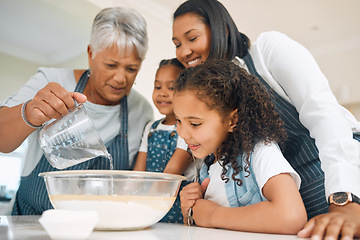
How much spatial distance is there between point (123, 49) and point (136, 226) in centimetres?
90

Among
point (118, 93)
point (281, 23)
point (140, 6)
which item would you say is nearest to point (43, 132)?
point (118, 93)

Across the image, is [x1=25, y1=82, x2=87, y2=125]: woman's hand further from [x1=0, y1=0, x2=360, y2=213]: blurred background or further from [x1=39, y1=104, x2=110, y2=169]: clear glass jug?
[x1=0, y1=0, x2=360, y2=213]: blurred background

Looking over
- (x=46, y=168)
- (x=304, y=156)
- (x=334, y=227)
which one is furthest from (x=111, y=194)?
(x=46, y=168)

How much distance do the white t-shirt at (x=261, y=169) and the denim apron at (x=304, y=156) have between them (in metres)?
0.10

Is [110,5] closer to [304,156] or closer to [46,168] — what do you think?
[46,168]

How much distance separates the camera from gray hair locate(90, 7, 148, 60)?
138cm

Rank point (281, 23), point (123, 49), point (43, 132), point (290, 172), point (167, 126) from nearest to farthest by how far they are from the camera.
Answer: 1. point (290, 172)
2. point (43, 132)
3. point (123, 49)
4. point (167, 126)
5. point (281, 23)

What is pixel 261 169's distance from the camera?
31.6 inches

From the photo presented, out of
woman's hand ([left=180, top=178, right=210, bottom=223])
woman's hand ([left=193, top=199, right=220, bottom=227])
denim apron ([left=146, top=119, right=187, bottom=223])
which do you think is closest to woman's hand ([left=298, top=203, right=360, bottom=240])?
woman's hand ([left=193, top=199, right=220, bottom=227])

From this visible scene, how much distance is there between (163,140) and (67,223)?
103 cm

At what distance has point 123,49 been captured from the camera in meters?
1.38

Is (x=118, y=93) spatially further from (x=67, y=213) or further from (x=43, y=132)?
(x=67, y=213)

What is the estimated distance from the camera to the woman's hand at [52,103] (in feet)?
2.88

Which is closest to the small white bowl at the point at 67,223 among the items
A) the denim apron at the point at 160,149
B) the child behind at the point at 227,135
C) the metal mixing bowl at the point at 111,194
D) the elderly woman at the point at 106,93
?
the metal mixing bowl at the point at 111,194
